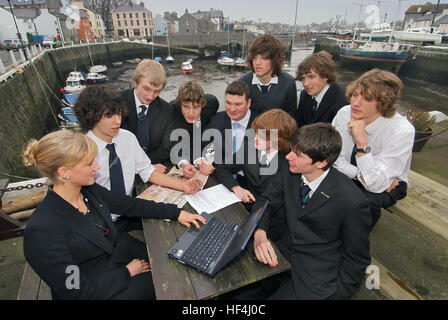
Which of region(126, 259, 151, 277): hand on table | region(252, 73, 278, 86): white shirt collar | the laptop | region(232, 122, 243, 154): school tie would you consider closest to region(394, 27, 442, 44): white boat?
region(252, 73, 278, 86): white shirt collar

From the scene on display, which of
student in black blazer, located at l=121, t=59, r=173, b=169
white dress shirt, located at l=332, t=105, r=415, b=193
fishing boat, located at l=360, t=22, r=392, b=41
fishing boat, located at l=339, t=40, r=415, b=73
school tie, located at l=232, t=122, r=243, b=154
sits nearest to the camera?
white dress shirt, located at l=332, t=105, r=415, b=193

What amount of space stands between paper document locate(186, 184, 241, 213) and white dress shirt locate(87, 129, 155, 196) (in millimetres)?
683

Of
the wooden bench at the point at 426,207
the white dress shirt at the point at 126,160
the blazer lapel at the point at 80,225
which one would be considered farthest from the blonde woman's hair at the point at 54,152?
the wooden bench at the point at 426,207

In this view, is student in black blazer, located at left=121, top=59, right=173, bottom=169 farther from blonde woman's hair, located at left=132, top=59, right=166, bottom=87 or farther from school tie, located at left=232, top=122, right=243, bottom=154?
school tie, located at left=232, top=122, right=243, bottom=154

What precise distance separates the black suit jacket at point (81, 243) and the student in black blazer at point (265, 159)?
2.82ft

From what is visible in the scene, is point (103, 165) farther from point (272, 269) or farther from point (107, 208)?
point (272, 269)

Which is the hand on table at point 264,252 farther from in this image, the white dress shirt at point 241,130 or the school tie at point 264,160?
the white dress shirt at point 241,130

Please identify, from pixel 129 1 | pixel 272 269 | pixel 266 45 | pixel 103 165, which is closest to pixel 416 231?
pixel 272 269

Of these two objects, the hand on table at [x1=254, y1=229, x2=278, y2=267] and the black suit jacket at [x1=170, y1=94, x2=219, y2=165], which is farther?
the black suit jacket at [x1=170, y1=94, x2=219, y2=165]

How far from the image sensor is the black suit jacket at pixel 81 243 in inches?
58.9

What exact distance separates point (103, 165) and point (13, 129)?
9.35 meters

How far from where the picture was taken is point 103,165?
8.37ft

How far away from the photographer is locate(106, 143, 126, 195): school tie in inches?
101

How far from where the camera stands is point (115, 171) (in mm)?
2596
